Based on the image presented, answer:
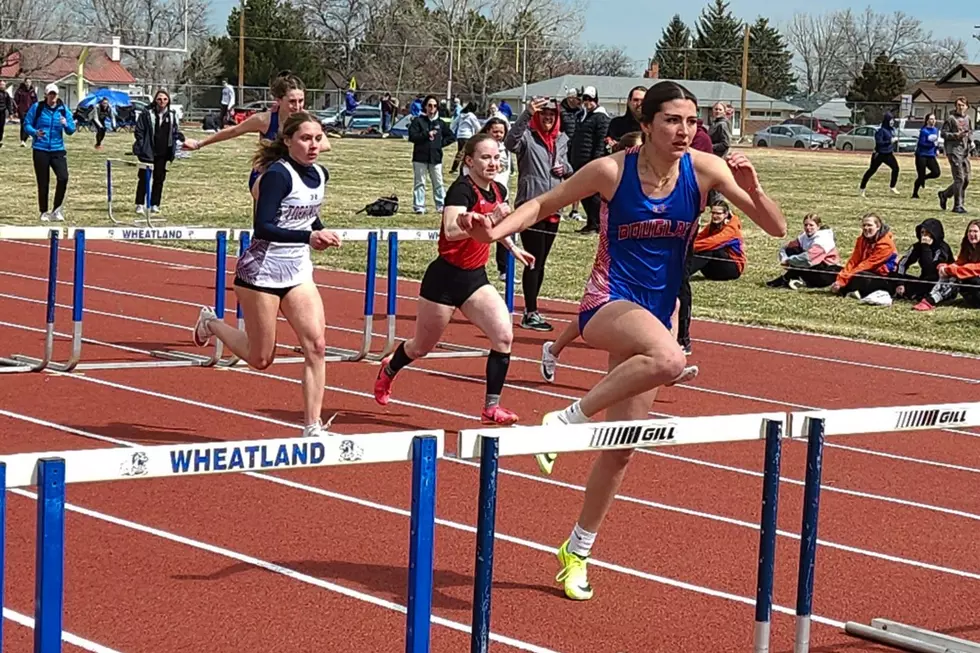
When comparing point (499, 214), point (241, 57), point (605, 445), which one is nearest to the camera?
point (605, 445)

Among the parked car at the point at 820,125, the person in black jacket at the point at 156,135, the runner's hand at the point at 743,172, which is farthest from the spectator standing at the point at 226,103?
the runner's hand at the point at 743,172

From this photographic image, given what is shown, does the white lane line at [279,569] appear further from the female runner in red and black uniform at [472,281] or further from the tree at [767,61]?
the tree at [767,61]

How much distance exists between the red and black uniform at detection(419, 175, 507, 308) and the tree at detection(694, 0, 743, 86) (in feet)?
342

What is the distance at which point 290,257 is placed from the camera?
8.35 m

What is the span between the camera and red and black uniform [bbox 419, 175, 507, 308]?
366 inches

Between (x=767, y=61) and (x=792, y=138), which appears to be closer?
(x=792, y=138)

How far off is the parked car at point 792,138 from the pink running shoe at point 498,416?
55.8 metres

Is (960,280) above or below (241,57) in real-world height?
below

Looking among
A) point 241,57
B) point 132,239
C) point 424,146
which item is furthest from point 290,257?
point 241,57

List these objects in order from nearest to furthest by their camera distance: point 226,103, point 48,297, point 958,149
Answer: point 48,297 → point 958,149 → point 226,103

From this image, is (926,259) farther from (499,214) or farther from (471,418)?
(499,214)

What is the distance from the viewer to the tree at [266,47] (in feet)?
302

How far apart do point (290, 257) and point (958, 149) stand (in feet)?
66.9

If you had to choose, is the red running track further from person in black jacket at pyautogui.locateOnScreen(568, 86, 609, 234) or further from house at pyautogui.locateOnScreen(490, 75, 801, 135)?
house at pyautogui.locateOnScreen(490, 75, 801, 135)
